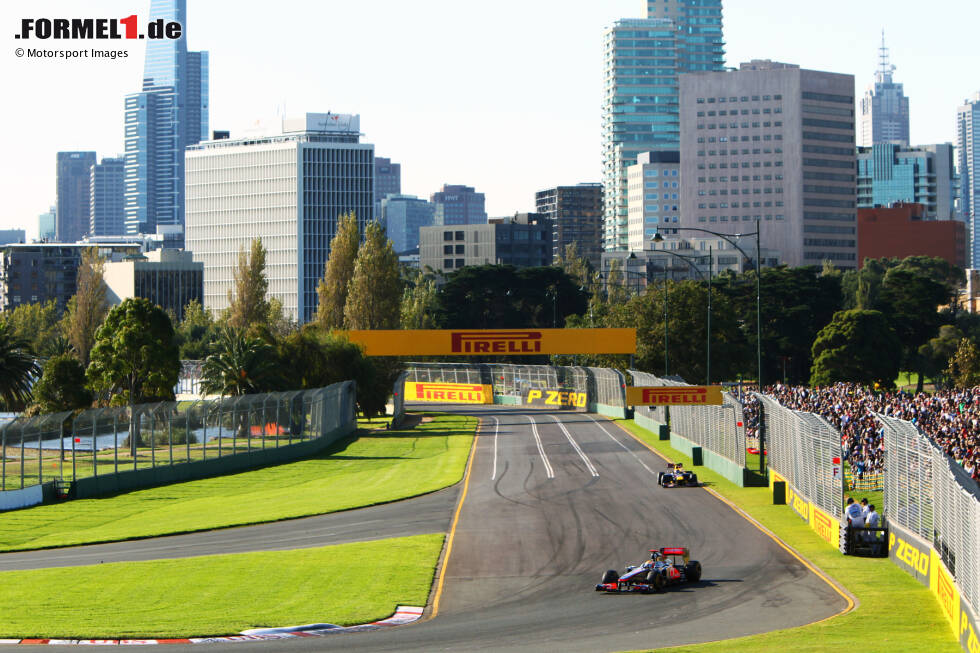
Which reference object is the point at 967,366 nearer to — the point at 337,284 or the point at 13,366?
the point at 337,284

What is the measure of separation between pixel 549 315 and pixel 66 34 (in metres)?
106

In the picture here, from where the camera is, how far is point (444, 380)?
116750mm

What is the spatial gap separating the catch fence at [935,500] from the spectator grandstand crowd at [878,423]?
25.8 feet

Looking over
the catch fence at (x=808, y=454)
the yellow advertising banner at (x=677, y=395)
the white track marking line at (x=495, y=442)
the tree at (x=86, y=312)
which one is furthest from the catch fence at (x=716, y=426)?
the tree at (x=86, y=312)

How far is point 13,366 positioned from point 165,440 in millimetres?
17678

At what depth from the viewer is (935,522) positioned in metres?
25.4

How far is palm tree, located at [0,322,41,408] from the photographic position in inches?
2677

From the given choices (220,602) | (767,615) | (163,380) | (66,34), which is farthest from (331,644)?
(163,380)

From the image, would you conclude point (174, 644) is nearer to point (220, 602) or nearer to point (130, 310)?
point (220, 602)

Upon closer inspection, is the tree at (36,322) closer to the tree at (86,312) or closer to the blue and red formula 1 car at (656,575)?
the tree at (86,312)

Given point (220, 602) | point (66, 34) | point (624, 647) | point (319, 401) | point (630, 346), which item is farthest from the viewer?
point (630, 346)

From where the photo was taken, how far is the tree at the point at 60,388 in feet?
225

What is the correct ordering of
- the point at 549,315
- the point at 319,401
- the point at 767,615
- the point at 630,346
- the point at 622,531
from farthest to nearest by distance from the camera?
the point at 549,315 → the point at 630,346 → the point at 319,401 → the point at 622,531 → the point at 767,615

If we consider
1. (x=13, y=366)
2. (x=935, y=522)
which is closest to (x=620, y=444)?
(x=13, y=366)
